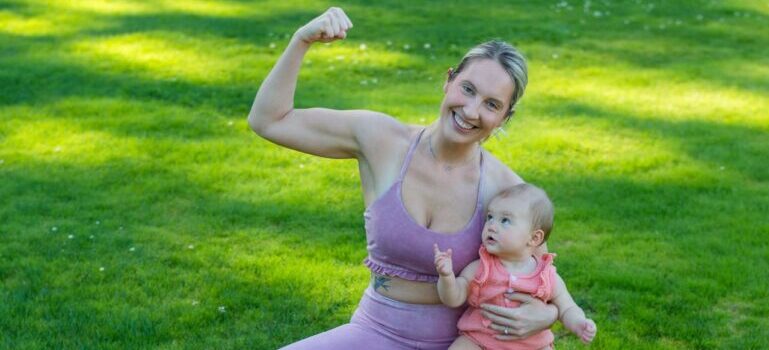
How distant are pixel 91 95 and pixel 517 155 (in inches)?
140

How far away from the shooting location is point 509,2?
42.0 ft

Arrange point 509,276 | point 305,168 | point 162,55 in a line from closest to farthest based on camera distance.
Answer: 1. point 509,276
2. point 305,168
3. point 162,55

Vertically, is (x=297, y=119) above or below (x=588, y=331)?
above

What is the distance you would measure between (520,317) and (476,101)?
0.70 metres

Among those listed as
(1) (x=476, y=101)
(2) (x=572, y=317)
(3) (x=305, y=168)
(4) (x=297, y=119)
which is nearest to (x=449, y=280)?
(2) (x=572, y=317)

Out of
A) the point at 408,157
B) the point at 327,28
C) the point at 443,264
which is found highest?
the point at 327,28

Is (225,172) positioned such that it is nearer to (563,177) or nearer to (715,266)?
(563,177)

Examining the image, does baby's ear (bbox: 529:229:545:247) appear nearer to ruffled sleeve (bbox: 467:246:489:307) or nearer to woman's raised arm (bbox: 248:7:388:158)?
ruffled sleeve (bbox: 467:246:489:307)

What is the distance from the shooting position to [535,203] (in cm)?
351

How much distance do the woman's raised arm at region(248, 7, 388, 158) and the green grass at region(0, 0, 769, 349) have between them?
1590mm

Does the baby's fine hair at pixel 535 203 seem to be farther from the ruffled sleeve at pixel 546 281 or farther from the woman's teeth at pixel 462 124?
the woman's teeth at pixel 462 124

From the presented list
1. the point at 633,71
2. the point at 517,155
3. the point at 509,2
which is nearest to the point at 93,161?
the point at 517,155

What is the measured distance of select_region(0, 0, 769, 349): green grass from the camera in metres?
5.24

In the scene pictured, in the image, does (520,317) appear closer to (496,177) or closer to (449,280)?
(449,280)
